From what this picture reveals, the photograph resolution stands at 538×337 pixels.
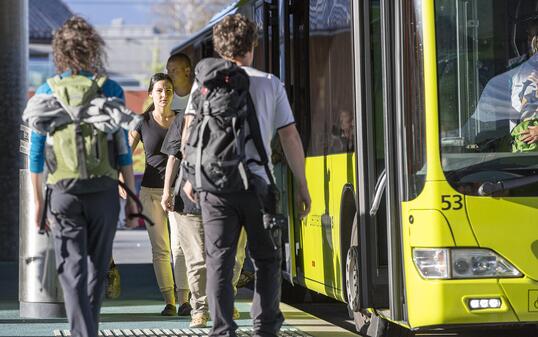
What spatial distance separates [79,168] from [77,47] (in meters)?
0.70

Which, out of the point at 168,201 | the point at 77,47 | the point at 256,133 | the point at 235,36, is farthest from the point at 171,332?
the point at 77,47

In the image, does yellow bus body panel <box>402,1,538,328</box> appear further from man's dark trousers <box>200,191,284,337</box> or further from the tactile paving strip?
the tactile paving strip

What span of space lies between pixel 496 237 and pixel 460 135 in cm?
65

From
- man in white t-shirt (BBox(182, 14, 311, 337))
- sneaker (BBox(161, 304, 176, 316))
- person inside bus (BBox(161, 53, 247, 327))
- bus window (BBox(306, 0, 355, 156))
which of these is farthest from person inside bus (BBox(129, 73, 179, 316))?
man in white t-shirt (BBox(182, 14, 311, 337))

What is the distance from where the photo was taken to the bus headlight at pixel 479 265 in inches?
305

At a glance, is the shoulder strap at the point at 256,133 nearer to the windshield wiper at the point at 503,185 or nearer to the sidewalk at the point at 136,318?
the windshield wiper at the point at 503,185

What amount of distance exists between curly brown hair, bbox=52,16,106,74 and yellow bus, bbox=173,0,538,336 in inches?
73.8

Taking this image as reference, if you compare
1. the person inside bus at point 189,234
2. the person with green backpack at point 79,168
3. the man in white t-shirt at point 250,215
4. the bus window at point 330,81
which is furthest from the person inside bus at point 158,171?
the person with green backpack at point 79,168

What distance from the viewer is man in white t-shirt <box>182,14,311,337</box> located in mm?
7422

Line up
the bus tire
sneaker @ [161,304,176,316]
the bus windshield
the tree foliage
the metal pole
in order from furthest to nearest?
the tree foliage → the metal pole → the bus tire → sneaker @ [161,304,176,316] → the bus windshield

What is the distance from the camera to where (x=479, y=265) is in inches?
306

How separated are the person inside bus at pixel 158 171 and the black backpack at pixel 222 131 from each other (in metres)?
3.06

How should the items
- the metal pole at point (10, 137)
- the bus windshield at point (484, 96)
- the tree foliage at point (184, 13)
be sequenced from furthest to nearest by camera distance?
the tree foliage at point (184, 13), the metal pole at point (10, 137), the bus windshield at point (484, 96)

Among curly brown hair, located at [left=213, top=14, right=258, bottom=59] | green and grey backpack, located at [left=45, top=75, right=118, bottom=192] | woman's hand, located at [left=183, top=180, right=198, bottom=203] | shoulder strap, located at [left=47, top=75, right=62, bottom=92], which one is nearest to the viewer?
green and grey backpack, located at [left=45, top=75, right=118, bottom=192]
